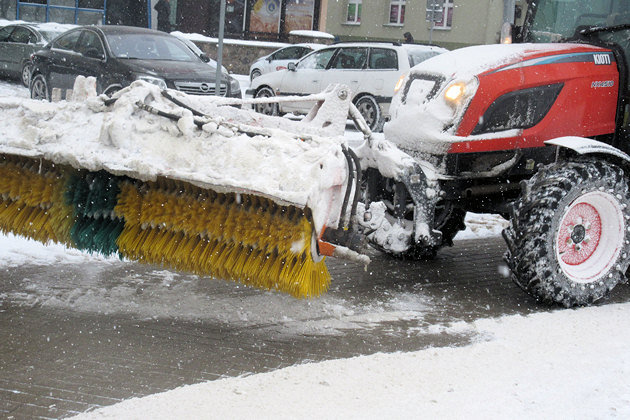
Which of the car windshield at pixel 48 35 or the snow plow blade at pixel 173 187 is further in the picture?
the car windshield at pixel 48 35

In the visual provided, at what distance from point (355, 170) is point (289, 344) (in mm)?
1140

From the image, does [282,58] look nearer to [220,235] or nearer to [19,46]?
[19,46]

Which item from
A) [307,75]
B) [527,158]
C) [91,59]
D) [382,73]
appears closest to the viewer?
[527,158]

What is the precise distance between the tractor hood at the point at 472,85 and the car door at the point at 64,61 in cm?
1034

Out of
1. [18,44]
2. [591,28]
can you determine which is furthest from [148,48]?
[591,28]

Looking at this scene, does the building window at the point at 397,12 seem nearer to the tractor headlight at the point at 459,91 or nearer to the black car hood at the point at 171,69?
the black car hood at the point at 171,69

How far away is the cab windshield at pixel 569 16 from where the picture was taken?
6.31 m

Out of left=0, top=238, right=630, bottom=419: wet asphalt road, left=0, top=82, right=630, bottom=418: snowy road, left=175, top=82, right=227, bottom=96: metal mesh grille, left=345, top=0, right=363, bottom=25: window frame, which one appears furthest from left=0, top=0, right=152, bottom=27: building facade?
left=0, top=238, right=630, bottom=419: wet asphalt road

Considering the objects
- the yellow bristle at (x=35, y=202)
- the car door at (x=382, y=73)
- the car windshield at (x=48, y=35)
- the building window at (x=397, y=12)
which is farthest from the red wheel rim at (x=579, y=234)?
the building window at (x=397, y=12)

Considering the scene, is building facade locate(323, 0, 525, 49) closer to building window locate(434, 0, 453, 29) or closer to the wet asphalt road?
building window locate(434, 0, 453, 29)

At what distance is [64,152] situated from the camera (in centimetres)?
479

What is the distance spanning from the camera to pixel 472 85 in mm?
5625

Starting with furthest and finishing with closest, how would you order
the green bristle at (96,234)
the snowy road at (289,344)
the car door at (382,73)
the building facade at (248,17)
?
1. the building facade at (248,17)
2. the car door at (382,73)
3. the green bristle at (96,234)
4. the snowy road at (289,344)

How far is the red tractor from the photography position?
17.7ft
